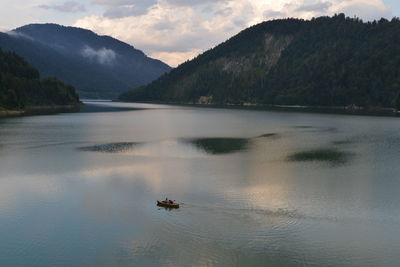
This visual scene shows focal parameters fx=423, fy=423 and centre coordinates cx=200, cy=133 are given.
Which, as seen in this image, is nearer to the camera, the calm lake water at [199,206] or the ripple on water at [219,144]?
the calm lake water at [199,206]

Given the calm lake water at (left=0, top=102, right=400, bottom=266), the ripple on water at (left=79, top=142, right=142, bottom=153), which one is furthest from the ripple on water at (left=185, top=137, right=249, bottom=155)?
the ripple on water at (left=79, top=142, right=142, bottom=153)

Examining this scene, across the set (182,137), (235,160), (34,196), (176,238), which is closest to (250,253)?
(176,238)

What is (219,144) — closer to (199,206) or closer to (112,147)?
(112,147)

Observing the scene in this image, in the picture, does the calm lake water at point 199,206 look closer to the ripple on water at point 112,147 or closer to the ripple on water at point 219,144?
the ripple on water at point 112,147

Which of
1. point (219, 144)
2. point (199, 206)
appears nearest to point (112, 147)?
point (219, 144)

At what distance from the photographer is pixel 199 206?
176 ft

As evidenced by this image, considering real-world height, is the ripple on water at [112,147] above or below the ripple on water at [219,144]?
below

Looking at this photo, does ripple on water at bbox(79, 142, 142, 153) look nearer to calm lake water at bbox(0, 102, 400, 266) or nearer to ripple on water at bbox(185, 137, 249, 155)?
calm lake water at bbox(0, 102, 400, 266)

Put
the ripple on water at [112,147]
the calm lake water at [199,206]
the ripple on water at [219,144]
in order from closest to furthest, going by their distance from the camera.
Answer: the calm lake water at [199,206] < the ripple on water at [112,147] < the ripple on water at [219,144]

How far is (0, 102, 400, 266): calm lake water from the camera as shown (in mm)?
39375

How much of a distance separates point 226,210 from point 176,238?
10968mm

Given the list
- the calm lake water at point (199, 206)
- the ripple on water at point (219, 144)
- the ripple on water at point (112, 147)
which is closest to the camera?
the calm lake water at point (199, 206)

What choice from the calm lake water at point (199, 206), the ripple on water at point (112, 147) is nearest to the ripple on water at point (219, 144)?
the calm lake water at point (199, 206)

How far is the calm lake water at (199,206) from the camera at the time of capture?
3938cm
